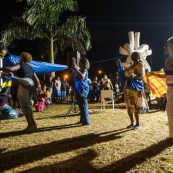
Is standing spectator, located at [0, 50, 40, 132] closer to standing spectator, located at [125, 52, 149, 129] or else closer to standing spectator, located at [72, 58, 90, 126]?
standing spectator, located at [72, 58, 90, 126]

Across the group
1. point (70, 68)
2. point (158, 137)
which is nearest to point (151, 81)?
point (158, 137)

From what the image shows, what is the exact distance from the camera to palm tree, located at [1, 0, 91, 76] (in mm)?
16948

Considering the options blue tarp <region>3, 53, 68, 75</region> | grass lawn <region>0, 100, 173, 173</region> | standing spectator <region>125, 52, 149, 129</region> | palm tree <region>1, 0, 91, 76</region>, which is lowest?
grass lawn <region>0, 100, 173, 173</region>

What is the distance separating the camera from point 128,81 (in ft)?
19.4

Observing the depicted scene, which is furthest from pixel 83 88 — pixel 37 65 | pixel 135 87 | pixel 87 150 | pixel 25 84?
pixel 37 65

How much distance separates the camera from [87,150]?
14.3 ft

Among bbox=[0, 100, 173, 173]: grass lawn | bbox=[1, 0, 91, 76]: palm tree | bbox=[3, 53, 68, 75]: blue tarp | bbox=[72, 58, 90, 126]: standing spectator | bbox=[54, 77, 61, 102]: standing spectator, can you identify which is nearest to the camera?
bbox=[0, 100, 173, 173]: grass lawn

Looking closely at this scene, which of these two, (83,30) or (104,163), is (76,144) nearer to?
(104,163)

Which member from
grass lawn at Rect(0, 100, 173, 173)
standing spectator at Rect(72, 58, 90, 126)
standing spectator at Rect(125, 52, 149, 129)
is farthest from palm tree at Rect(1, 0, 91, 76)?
standing spectator at Rect(125, 52, 149, 129)

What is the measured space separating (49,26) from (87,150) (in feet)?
48.4

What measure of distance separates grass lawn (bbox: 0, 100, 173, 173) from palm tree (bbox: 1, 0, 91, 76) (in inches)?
482

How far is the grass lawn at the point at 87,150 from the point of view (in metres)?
3.56

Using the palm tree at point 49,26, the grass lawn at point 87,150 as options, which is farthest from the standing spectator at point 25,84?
the palm tree at point 49,26

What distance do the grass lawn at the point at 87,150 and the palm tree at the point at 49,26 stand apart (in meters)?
12.3
